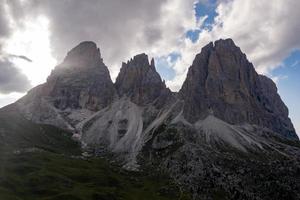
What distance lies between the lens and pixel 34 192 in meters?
199

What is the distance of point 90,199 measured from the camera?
199250 millimetres

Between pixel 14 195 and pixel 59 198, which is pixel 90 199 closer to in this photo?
pixel 59 198

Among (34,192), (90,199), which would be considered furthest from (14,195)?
(90,199)

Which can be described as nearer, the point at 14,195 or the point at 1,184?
the point at 14,195

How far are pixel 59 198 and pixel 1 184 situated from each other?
31.5 meters

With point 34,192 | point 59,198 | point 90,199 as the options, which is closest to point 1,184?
point 34,192

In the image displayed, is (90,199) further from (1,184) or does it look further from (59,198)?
(1,184)

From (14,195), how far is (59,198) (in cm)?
2079

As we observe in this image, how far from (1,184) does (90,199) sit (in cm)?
4471

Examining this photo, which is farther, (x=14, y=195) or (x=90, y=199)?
(x=90, y=199)

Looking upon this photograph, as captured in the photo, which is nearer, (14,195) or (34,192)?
(14,195)

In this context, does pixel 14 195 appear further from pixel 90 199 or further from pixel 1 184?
pixel 90 199

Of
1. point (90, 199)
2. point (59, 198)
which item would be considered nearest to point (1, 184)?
point (59, 198)

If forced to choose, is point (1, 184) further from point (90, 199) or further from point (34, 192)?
point (90, 199)
